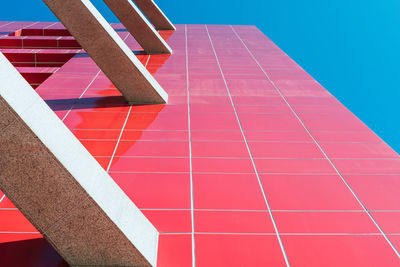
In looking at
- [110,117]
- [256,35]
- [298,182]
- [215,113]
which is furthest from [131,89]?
[256,35]

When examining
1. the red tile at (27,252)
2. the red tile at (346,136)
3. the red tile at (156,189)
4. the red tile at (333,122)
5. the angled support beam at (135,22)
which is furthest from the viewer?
the angled support beam at (135,22)

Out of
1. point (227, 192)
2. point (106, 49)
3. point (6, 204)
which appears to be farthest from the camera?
point (106, 49)

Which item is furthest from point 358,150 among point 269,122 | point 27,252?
point 27,252

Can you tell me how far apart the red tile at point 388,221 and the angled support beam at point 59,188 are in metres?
1.56

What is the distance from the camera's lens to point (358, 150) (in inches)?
160

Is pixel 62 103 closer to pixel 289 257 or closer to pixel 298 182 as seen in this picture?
pixel 298 182

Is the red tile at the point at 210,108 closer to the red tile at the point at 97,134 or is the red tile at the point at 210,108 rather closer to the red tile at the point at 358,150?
the red tile at the point at 97,134

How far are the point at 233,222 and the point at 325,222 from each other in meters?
0.63

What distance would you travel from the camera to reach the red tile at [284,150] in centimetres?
391

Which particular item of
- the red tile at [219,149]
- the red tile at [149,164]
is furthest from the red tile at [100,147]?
the red tile at [219,149]

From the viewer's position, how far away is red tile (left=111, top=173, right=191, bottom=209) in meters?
3.07

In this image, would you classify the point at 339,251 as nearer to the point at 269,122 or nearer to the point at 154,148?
the point at 154,148

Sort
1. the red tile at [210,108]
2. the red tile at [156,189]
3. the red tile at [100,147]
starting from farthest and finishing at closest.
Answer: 1. the red tile at [210,108]
2. the red tile at [100,147]
3. the red tile at [156,189]

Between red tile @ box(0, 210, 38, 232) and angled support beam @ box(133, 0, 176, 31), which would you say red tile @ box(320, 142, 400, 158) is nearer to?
red tile @ box(0, 210, 38, 232)
